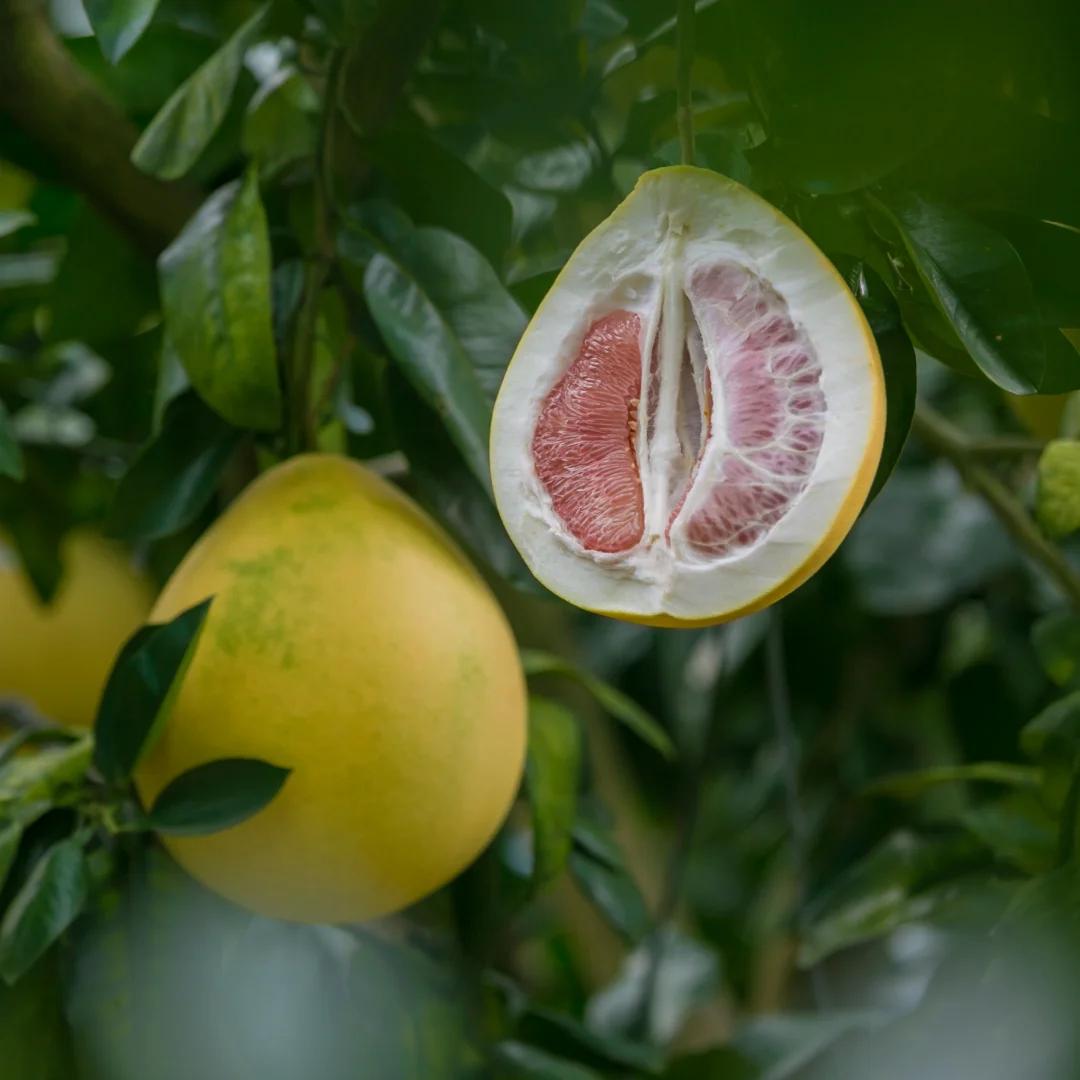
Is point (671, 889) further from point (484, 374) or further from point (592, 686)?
point (484, 374)

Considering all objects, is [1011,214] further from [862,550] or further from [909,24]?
[862,550]

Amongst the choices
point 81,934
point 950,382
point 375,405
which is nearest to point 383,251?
point 375,405

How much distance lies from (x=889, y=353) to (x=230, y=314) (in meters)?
0.24

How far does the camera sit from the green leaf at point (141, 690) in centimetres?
44

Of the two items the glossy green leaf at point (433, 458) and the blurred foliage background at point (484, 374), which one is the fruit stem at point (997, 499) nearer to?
the blurred foliage background at point (484, 374)

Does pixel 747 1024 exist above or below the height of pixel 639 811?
above

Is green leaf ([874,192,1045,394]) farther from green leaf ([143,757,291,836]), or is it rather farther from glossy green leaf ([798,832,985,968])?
glossy green leaf ([798,832,985,968])

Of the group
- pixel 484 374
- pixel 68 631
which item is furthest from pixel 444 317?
pixel 68 631

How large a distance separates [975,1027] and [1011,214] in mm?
314

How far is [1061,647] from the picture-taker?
56 cm

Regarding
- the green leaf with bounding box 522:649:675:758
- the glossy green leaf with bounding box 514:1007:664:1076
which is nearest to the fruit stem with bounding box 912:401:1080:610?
the green leaf with bounding box 522:649:675:758

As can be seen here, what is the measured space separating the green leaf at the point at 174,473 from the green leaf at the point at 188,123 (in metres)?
0.11

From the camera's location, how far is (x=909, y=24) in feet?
1.13

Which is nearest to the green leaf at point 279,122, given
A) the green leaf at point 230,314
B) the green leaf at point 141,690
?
the green leaf at point 230,314
